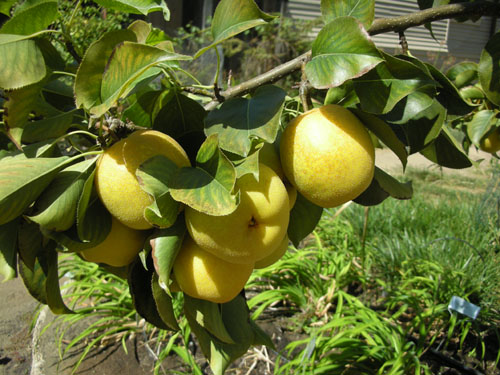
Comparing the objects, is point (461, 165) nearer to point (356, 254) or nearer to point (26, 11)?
point (26, 11)

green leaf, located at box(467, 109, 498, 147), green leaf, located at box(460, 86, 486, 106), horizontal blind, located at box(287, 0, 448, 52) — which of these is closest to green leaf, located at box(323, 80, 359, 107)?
green leaf, located at box(467, 109, 498, 147)

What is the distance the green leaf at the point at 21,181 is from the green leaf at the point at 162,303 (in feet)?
0.59

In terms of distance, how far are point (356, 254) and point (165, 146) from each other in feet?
7.70

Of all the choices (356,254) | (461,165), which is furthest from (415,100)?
(356,254)

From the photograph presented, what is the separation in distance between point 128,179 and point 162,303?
0.16 meters

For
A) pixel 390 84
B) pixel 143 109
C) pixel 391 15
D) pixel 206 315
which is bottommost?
pixel 391 15

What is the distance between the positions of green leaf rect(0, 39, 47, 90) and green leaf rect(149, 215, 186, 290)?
249mm

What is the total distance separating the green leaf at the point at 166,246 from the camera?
0.46 m

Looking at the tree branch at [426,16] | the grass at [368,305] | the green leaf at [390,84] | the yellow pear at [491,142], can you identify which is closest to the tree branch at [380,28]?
the tree branch at [426,16]

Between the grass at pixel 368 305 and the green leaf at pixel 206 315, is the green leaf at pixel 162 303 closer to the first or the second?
the green leaf at pixel 206 315

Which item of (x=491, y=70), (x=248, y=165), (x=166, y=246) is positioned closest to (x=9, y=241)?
(x=166, y=246)

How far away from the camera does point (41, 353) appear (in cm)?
192

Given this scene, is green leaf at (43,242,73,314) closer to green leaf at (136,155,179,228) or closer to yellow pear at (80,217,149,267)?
yellow pear at (80,217,149,267)

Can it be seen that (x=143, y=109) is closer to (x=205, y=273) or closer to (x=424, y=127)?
(x=205, y=273)
